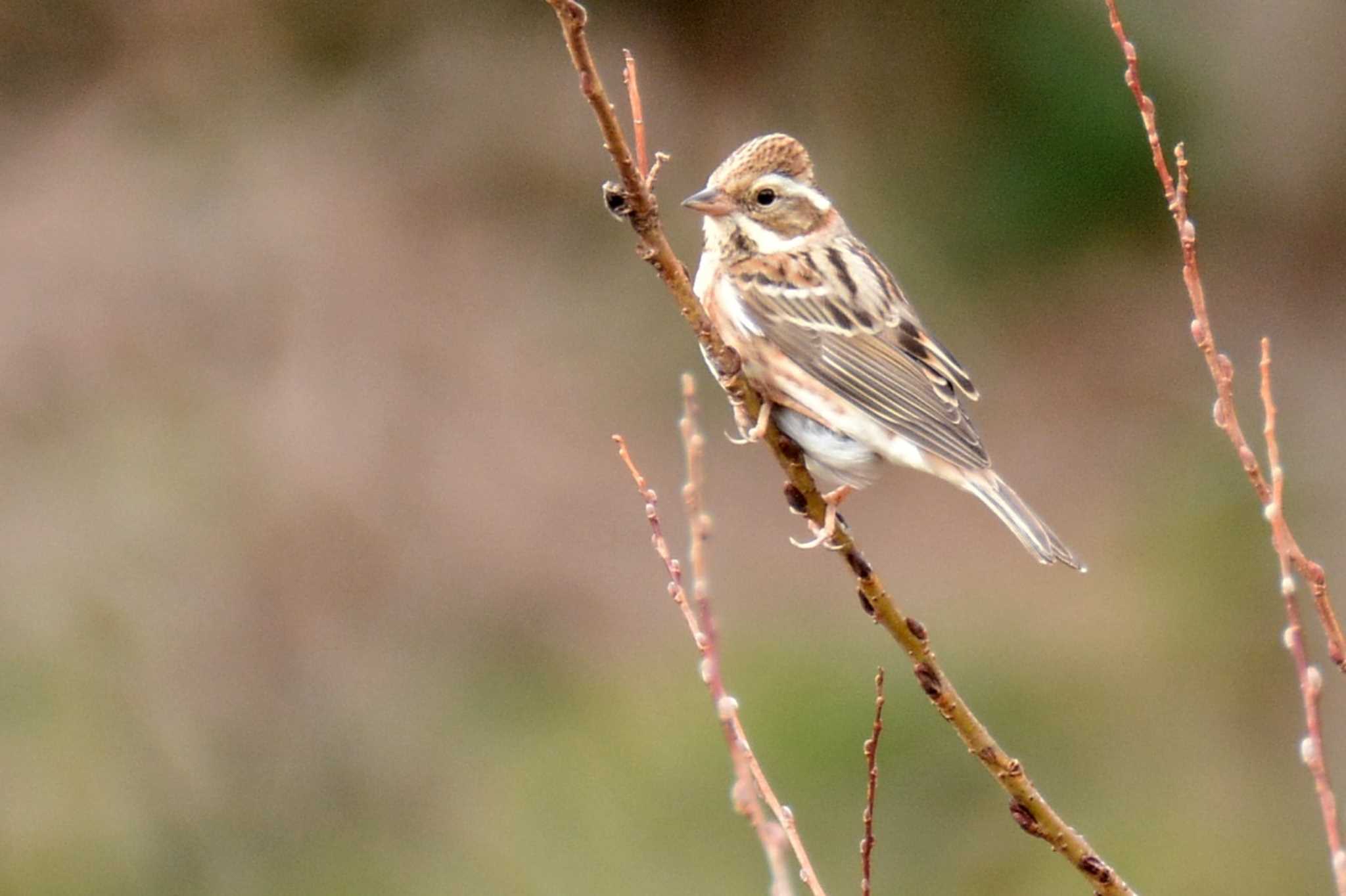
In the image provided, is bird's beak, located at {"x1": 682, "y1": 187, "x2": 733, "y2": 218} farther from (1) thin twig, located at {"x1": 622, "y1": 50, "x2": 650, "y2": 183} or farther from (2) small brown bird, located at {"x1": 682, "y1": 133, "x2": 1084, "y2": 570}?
(1) thin twig, located at {"x1": 622, "y1": 50, "x2": 650, "y2": 183}

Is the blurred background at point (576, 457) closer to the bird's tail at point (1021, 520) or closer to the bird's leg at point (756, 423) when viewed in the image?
the bird's tail at point (1021, 520)

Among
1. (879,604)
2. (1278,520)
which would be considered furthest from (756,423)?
(1278,520)

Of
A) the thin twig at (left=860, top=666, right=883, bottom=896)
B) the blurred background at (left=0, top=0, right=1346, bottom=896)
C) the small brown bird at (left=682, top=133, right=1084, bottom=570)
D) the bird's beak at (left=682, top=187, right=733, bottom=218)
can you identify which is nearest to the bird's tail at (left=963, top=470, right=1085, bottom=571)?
the small brown bird at (left=682, top=133, right=1084, bottom=570)

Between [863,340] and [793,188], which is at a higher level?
[793,188]

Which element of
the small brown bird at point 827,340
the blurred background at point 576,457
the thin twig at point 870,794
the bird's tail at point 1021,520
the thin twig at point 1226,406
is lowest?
the thin twig at point 870,794

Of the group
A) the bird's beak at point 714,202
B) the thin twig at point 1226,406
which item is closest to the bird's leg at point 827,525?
the thin twig at point 1226,406

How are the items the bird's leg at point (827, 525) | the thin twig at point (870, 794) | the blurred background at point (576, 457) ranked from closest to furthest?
the thin twig at point (870, 794) → the bird's leg at point (827, 525) → the blurred background at point (576, 457)

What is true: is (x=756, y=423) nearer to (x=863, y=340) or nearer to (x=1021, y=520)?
(x=1021, y=520)
